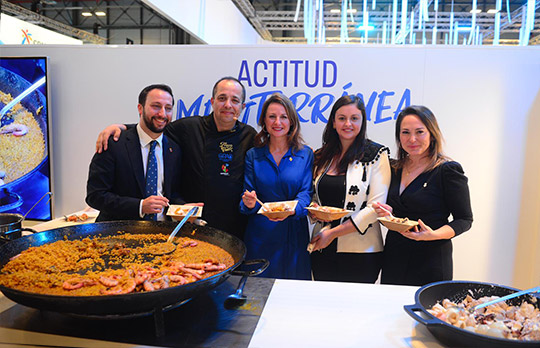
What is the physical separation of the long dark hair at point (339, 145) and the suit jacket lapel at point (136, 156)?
1.20 metres

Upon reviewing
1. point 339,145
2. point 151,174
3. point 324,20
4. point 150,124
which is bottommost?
point 151,174

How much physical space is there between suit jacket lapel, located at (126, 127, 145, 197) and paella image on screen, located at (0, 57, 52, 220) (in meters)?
1.76

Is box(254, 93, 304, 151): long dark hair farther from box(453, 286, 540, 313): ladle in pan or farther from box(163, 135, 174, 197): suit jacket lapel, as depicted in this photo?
box(453, 286, 540, 313): ladle in pan

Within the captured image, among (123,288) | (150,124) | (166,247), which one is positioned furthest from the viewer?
(150,124)

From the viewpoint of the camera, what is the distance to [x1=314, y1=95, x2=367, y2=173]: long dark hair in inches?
100

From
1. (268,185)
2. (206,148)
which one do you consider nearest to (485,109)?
(268,185)

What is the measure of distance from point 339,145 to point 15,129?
335 centimetres

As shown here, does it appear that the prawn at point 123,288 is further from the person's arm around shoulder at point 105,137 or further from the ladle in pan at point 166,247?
the person's arm around shoulder at point 105,137

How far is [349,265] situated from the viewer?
2525 millimetres

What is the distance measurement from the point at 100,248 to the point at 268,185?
1.17 meters

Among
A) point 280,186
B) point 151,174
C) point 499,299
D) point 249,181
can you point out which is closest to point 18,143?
point 151,174

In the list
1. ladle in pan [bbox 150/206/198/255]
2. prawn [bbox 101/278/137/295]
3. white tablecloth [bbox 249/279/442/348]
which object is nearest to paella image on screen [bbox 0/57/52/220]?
ladle in pan [bbox 150/206/198/255]

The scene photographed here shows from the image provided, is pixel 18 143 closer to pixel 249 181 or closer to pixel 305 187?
pixel 249 181

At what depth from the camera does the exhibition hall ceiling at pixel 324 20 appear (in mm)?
10164
